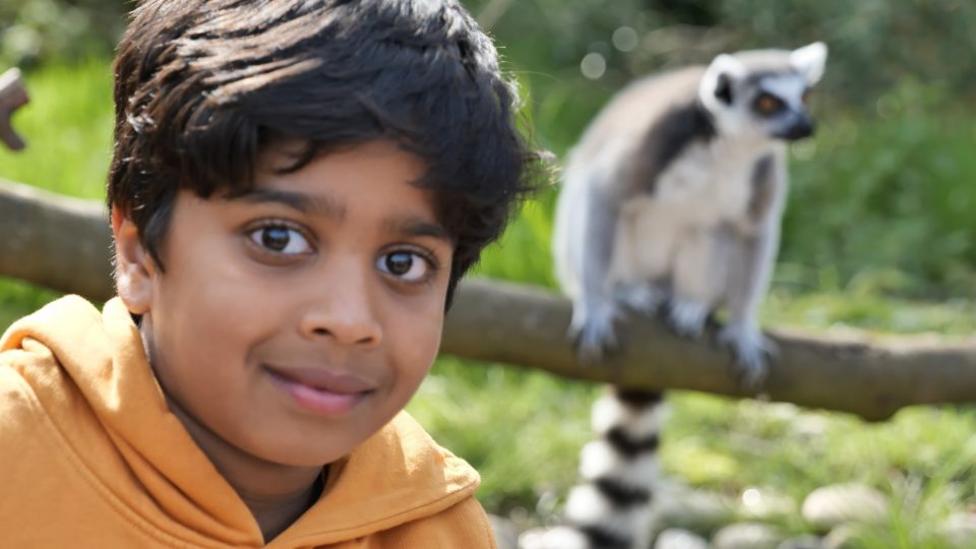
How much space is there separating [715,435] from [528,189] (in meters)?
4.00

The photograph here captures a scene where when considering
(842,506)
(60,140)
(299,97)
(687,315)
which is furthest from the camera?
(60,140)

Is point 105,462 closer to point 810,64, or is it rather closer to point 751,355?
point 751,355

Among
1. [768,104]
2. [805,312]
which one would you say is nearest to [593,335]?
[768,104]

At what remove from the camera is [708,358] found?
4328 mm

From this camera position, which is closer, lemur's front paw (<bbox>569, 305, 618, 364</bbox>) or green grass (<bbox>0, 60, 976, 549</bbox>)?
lemur's front paw (<bbox>569, 305, 618, 364</bbox>)

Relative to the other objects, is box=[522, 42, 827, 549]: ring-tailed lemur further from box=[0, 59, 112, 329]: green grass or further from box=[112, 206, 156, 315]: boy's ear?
box=[112, 206, 156, 315]: boy's ear

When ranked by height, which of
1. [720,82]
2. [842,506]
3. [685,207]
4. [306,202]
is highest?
[306,202]

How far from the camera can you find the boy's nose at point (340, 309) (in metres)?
1.31

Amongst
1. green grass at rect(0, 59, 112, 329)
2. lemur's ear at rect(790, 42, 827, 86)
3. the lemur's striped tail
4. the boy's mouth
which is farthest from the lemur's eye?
the boy's mouth

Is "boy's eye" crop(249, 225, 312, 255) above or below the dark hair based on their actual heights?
below

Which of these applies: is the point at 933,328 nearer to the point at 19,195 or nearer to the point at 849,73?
the point at 849,73

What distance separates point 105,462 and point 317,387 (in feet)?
0.70

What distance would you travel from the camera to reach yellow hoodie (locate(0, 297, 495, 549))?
1328 mm

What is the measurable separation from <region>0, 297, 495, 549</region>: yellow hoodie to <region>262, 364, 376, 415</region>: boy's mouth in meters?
0.12
